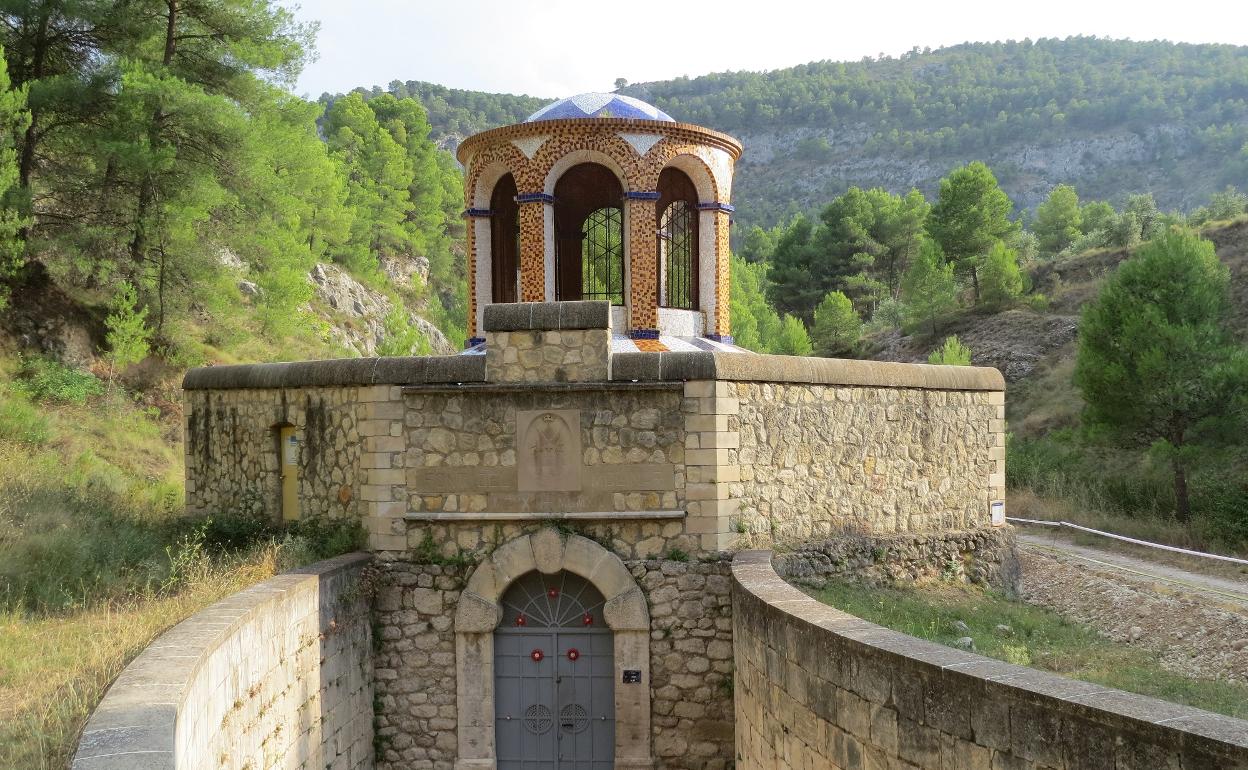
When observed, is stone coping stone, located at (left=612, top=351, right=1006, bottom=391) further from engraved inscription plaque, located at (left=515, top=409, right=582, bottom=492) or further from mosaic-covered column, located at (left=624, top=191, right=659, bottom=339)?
mosaic-covered column, located at (left=624, top=191, right=659, bottom=339)

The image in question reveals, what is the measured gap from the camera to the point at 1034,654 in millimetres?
7621

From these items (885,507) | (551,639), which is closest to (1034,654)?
(885,507)

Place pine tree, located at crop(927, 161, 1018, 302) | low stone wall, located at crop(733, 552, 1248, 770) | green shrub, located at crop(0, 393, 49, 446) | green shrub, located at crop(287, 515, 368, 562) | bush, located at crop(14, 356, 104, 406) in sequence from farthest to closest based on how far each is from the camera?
pine tree, located at crop(927, 161, 1018, 302), bush, located at crop(14, 356, 104, 406), green shrub, located at crop(0, 393, 49, 446), green shrub, located at crop(287, 515, 368, 562), low stone wall, located at crop(733, 552, 1248, 770)

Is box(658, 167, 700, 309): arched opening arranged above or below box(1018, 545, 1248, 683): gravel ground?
above

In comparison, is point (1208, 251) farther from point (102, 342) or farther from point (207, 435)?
point (102, 342)

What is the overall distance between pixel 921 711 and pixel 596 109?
872 cm

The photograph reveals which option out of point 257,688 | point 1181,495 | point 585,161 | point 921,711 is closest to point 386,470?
point 257,688

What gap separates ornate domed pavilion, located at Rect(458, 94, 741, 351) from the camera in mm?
11250

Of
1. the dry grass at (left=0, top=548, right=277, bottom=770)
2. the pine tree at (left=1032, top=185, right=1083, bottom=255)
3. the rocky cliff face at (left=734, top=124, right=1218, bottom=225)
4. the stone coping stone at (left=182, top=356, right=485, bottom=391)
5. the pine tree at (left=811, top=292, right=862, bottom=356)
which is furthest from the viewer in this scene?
the rocky cliff face at (left=734, top=124, right=1218, bottom=225)

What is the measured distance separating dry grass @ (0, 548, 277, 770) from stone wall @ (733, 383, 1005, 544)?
4.61 meters

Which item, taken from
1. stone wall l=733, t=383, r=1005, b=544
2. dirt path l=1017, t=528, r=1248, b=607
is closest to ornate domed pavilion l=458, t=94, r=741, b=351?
stone wall l=733, t=383, r=1005, b=544

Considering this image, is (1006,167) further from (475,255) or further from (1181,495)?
(475,255)

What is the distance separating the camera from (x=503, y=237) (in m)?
12.6

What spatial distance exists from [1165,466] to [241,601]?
2020 cm
